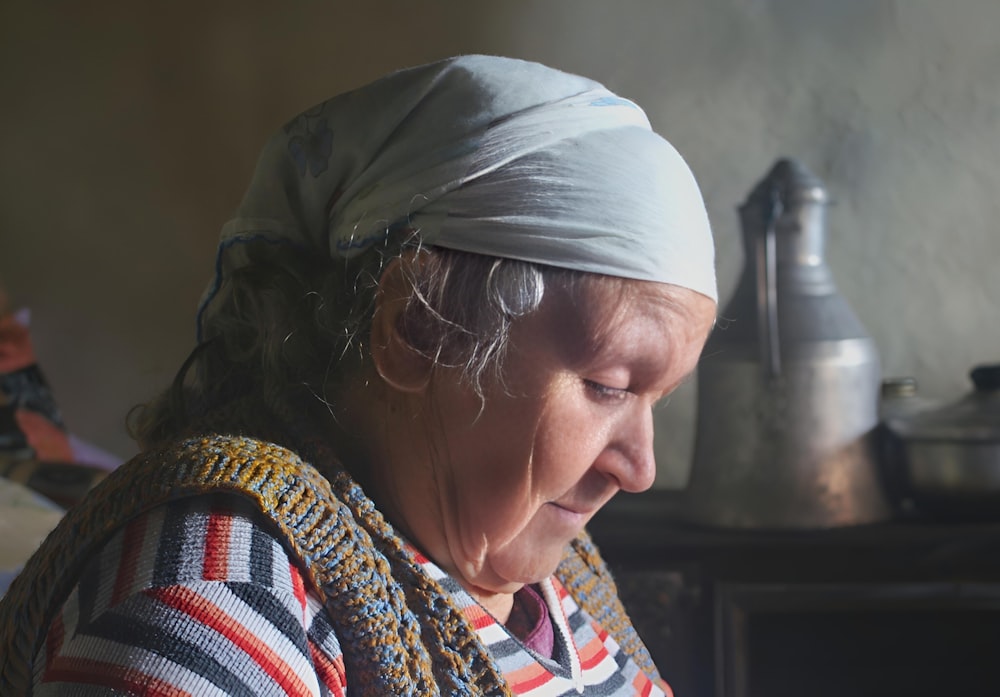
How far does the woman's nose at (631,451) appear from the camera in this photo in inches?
33.0

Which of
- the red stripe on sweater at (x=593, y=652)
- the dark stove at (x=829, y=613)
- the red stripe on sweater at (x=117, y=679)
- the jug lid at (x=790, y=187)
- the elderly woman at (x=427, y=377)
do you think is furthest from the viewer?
the jug lid at (x=790, y=187)

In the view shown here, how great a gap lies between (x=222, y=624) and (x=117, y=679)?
63 mm

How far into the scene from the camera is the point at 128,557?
0.62 meters

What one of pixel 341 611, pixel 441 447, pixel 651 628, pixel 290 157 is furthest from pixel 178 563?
pixel 651 628

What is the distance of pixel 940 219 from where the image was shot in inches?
88.2

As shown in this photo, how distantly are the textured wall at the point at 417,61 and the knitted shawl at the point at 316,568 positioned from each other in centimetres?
160

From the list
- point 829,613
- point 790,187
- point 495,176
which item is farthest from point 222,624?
point 790,187

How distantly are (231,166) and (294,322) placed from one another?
1.53 m

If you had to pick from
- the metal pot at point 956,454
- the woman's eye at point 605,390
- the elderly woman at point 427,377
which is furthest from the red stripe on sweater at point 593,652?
the metal pot at point 956,454

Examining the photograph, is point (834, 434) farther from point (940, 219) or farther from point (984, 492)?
point (940, 219)

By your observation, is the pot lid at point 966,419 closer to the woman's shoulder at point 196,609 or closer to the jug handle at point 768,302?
the jug handle at point 768,302

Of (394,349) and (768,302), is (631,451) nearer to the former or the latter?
(394,349)

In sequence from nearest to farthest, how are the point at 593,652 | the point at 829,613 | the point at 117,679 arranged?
the point at 117,679 → the point at 593,652 → the point at 829,613

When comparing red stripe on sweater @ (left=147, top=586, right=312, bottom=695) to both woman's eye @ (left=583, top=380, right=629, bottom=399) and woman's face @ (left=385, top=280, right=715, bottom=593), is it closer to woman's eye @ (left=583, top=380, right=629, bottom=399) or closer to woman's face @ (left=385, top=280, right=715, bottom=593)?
woman's face @ (left=385, top=280, right=715, bottom=593)
